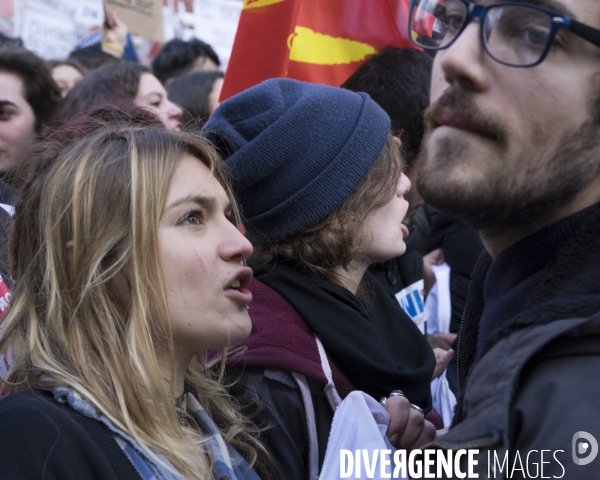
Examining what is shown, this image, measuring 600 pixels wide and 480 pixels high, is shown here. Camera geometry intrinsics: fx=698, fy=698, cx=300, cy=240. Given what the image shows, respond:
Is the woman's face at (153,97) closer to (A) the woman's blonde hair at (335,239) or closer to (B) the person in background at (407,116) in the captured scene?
(B) the person in background at (407,116)

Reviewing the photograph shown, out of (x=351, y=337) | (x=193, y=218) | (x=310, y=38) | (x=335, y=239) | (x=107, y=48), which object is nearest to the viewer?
(x=193, y=218)

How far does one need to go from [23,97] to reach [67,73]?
1412 millimetres

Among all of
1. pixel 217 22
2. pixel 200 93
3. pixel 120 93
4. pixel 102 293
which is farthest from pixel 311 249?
pixel 217 22

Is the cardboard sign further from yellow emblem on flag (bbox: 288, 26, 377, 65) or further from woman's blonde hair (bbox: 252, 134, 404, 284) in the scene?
woman's blonde hair (bbox: 252, 134, 404, 284)

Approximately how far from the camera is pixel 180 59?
618cm

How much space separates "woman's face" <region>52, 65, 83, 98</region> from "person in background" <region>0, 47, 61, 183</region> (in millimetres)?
1132

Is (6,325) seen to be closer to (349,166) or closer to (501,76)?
(349,166)

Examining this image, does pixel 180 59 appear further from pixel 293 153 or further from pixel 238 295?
pixel 238 295

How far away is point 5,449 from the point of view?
1.33 meters

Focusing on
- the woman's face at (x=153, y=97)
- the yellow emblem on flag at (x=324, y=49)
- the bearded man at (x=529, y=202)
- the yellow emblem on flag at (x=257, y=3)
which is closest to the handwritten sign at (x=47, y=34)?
the woman's face at (x=153, y=97)

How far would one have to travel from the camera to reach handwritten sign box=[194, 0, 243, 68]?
267 inches

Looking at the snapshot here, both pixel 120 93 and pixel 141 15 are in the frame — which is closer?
pixel 120 93

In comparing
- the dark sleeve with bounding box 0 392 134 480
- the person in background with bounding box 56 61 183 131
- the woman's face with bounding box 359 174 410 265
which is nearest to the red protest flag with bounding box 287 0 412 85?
the person in background with bounding box 56 61 183 131

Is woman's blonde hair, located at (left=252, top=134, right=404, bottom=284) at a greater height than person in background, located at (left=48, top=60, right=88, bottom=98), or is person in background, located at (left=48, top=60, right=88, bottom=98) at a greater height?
woman's blonde hair, located at (left=252, top=134, right=404, bottom=284)
